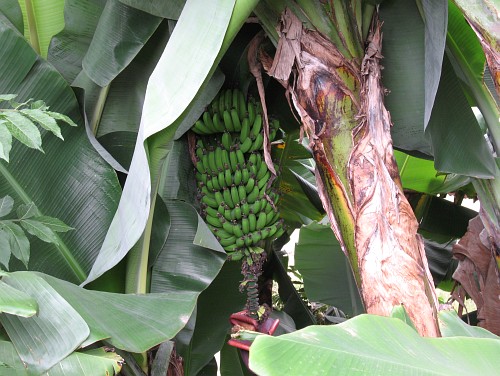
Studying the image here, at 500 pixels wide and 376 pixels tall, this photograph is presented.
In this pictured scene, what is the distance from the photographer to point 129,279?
1211 mm

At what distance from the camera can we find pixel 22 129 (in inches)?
33.4

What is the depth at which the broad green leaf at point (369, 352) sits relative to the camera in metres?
0.54

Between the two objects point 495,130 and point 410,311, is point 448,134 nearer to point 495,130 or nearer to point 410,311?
point 495,130

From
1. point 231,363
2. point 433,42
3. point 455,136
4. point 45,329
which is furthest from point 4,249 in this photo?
point 231,363

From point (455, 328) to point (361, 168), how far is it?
29 cm

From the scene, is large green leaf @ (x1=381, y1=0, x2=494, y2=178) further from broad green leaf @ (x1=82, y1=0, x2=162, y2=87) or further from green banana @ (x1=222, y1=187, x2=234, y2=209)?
broad green leaf @ (x1=82, y1=0, x2=162, y2=87)

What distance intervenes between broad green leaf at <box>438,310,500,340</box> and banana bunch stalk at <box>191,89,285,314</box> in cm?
44

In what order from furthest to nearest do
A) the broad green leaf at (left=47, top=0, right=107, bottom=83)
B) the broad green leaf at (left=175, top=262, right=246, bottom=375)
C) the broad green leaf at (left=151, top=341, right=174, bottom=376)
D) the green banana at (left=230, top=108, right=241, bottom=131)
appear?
the broad green leaf at (left=175, top=262, right=246, bottom=375) < the broad green leaf at (left=47, top=0, right=107, bottom=83) < the green banana at (left=230, top=108, right=241, bottom=131) < the broad green leaf at (left=151, top=341, right=174, bottom=376)

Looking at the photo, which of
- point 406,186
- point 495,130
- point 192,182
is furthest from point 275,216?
point 406,186

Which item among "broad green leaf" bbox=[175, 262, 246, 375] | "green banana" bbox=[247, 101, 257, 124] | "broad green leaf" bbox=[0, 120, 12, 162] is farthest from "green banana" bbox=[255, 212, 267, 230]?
"broad green leaf" bbox=[0, 120, 12, 162]

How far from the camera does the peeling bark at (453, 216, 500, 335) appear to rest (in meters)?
1.49

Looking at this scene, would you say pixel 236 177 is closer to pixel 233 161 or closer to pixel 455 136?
pixel 233 161

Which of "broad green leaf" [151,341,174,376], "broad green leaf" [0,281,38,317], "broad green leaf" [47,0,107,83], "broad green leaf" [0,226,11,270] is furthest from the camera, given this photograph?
"broad green leaf" [47,0,107,83]

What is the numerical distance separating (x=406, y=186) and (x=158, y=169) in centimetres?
115
